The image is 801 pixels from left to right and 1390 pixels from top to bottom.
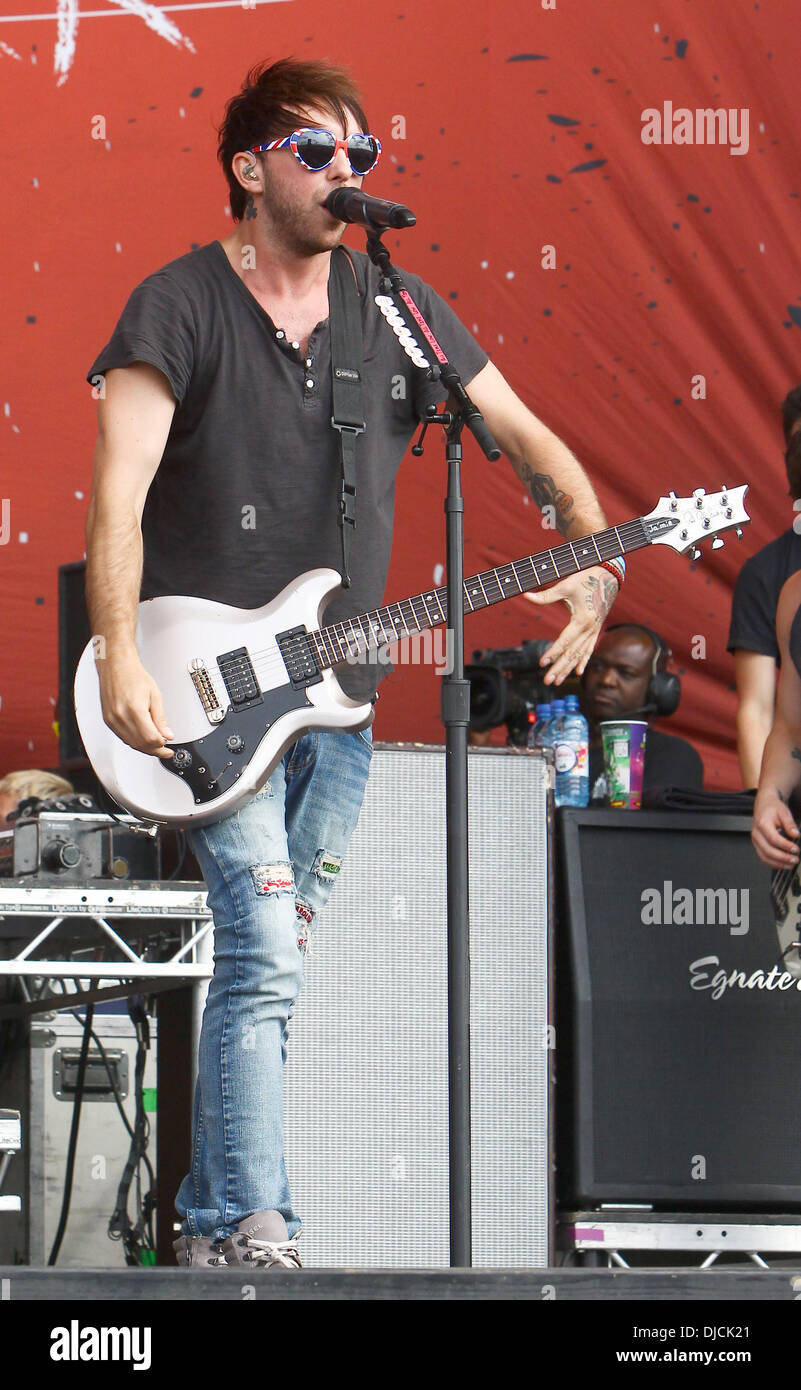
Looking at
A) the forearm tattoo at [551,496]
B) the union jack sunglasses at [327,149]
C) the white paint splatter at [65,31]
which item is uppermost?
the white paint splatter at [65,31]

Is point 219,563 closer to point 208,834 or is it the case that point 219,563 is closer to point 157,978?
point 208,834

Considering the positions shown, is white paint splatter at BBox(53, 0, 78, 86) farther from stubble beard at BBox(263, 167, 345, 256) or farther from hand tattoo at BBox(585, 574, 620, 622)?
hand tattoo at BBox(585, 574, 620, 622)

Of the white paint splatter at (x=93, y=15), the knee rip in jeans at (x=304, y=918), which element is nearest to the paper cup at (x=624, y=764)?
the knee rip in jeans at (x=304, y=918)

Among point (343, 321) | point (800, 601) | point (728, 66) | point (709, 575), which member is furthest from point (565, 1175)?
point (728, 66)

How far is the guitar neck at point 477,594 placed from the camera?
107 inches

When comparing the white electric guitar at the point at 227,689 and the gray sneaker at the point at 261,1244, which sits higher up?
the white electric guitar at the point at 227,689

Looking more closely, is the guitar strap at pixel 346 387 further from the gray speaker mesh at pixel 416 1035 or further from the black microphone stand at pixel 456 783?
the gray speaker mesh at pixel 416 1035

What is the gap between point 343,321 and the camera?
9.00 ft

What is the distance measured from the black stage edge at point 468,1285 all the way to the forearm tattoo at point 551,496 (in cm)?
136

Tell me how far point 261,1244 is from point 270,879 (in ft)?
1.63

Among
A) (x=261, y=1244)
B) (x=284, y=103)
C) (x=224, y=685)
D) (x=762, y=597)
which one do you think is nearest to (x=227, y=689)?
(x=224, y=685)

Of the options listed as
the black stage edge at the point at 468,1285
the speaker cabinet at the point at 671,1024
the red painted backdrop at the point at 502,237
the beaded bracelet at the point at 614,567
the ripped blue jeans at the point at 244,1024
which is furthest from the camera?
the red painted backdrop at the point at 502,237

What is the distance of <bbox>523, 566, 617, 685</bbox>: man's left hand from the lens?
2.66 metres

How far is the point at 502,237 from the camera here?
5312 mm
